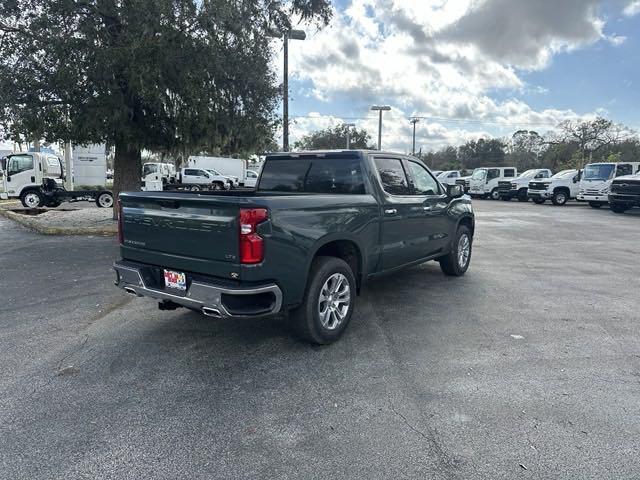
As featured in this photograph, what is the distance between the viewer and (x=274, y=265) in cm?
362

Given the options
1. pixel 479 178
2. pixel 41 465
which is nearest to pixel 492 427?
pixel 41 465

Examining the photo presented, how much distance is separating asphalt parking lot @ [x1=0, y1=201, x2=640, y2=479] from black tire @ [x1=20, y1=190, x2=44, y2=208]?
40.6 feet

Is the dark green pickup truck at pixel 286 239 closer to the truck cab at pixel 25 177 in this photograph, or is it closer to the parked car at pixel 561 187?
the truck cab at pixel 25 177

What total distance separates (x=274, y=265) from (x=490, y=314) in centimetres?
299

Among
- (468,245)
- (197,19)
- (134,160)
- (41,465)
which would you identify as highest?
(197,19)

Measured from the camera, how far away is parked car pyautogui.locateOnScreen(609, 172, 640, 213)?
17.9 metres

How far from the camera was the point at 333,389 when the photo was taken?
3.49 meters

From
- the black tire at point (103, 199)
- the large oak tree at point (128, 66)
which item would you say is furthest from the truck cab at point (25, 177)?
the large oak tree at point (128, 66)

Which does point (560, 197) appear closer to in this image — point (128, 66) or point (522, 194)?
point (522, 194)

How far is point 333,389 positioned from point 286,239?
1.25 meters

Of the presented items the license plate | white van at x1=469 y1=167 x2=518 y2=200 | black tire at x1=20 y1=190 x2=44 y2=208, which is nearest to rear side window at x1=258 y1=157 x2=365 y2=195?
the license plate

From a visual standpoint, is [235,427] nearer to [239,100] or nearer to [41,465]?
[41,465]

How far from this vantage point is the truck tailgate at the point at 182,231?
352cm

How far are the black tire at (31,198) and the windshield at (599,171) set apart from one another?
23.8 m
